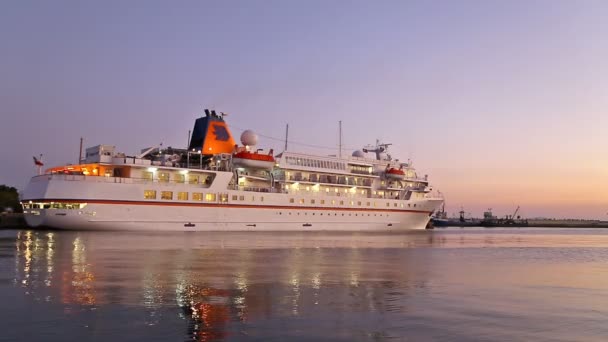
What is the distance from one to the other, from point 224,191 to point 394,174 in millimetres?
30475

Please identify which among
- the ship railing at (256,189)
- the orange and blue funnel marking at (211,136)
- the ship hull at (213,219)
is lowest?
the ship hull at (213,219)

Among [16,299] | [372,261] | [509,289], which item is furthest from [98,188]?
[509,289]

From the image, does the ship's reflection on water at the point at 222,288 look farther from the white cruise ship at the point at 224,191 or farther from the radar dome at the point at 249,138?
the radar dome at the point at 249,138

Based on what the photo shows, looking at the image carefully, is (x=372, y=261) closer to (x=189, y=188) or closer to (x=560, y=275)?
(x=560, y=275)

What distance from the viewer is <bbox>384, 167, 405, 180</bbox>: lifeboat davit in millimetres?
77863

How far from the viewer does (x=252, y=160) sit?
2430 inches

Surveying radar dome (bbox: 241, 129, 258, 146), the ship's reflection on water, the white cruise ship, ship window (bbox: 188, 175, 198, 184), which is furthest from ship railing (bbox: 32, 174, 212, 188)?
the ship's reflection on water

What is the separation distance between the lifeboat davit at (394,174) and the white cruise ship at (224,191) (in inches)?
6.2

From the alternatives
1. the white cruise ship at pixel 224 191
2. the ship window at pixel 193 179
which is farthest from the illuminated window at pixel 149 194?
the ship window at pixel 193 179

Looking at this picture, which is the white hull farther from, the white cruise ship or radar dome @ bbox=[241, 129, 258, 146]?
radar dome @ bbox=[241, 129, 258, 146]

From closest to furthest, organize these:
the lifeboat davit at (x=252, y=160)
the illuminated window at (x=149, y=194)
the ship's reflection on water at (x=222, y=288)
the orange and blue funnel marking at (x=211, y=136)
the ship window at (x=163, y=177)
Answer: the ship's reflection on water at (x=222, y=288)
the illuminated window at (x=149, y=194)
the ship window at (x=163, y=177)
the lifeboat davit at (x=252, y=160)
the orange and blue funnel marking at (x=211, y=136)

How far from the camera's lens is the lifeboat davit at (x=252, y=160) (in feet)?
201

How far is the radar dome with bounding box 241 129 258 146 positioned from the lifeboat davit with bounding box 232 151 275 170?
379 cm

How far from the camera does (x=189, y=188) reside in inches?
2179
